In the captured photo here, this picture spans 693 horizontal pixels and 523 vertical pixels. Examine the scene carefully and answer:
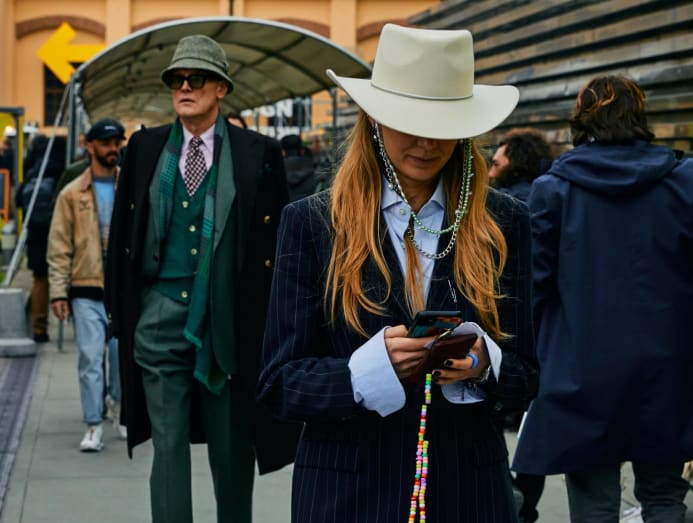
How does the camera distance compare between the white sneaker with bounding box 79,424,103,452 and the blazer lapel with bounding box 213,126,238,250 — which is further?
the white sneaker with bounding box 79,424,103,452

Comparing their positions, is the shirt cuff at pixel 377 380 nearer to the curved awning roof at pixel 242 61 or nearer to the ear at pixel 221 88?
the ear at pixel 221 88

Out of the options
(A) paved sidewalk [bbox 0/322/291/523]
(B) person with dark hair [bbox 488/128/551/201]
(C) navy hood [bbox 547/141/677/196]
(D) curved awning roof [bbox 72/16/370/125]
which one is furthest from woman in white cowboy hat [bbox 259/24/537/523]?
(D) curved awning roof [bbox 72/16/370/125]

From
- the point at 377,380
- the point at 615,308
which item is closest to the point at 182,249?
the point at 615,308

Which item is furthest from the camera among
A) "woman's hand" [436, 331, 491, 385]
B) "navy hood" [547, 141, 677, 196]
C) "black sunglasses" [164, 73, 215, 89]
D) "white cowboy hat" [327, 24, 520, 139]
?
"black sunglasses" [164, 73, 215, 89]

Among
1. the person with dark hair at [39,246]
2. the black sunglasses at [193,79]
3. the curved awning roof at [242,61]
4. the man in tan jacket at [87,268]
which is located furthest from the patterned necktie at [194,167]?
the curved awning roof at [242,61]

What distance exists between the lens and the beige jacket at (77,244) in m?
8.08

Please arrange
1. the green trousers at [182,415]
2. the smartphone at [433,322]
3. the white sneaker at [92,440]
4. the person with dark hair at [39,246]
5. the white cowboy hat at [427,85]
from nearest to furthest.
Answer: the smartphone at [433,322] < the white cowboy hat at [427,85] < the green trousers at [182,415] < the white sneaker at [92,440] < the person with dark hair at [39,246]

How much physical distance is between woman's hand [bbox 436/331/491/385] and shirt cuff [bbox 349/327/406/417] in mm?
87

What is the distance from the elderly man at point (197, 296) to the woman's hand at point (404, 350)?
2.46m

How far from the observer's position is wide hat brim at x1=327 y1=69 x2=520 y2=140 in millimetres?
2799

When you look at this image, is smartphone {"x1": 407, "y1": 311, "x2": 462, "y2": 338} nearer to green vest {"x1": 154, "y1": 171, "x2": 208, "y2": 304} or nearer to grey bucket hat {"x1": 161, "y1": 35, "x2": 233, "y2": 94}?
green vest {"x1": 154, "y1": 171, "x2": 208, "y2": 304}

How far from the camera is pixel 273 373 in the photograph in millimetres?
2873

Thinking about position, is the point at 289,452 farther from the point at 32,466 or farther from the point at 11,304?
the point at 11,304

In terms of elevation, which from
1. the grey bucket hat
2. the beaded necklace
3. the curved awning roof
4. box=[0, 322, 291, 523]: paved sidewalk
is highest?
the curved awning roof
